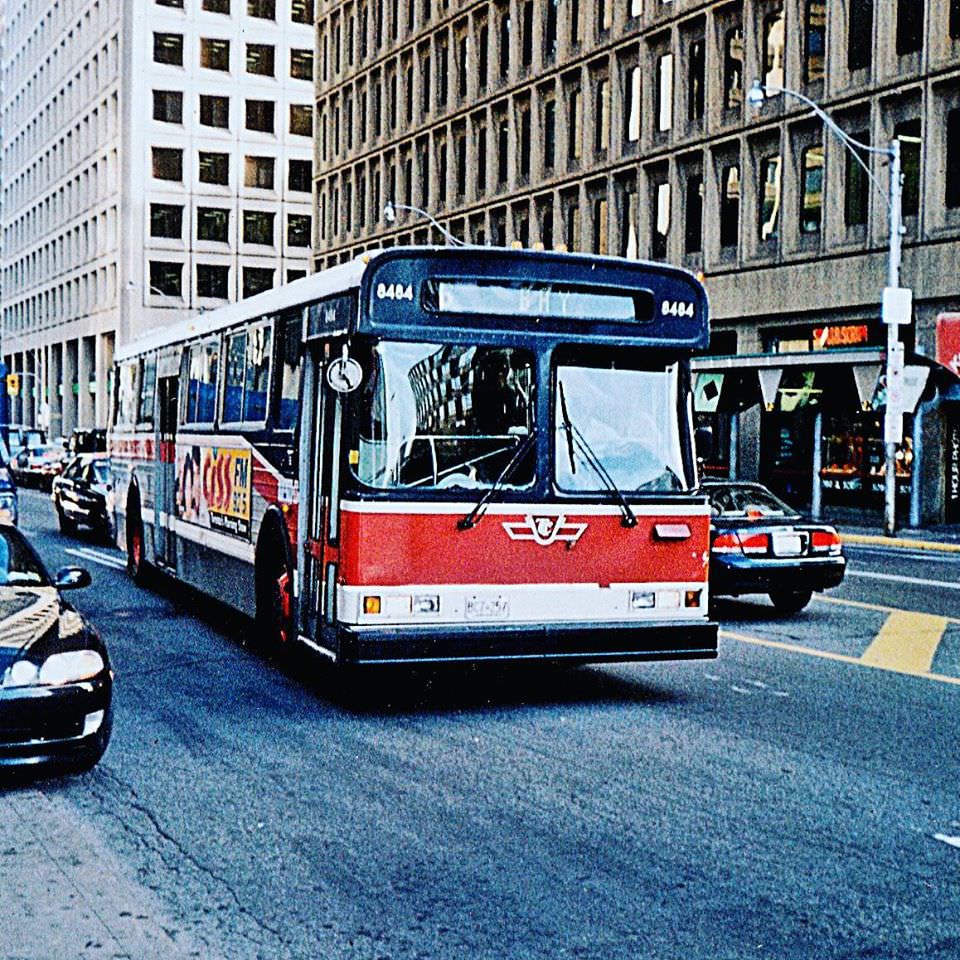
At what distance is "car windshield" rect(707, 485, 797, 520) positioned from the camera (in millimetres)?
16656

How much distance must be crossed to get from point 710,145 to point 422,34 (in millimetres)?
20351

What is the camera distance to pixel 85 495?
2825 cm

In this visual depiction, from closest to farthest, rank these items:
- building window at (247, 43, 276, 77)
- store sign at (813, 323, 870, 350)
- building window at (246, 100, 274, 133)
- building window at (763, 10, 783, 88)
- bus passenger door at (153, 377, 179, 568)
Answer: bus passenger door at (153, 377, 179, 568), store sign at (813, 323, 870, 350), building window at (763, 10, 783, 88), building window at (247, 43, 276, 77), building window at (246, 100, 274, 133)

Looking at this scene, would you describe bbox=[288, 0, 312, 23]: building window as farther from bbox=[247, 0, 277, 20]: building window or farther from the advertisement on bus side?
the advertisement on bus side

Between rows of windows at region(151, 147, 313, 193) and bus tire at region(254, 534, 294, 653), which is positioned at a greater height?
rows of windows at region(151, 147, 313, 193)

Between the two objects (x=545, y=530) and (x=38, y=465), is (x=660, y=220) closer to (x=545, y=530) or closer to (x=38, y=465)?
(x=38, y=465)

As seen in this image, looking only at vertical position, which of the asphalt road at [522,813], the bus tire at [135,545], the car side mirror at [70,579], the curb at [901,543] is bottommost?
the curb at [901,543]

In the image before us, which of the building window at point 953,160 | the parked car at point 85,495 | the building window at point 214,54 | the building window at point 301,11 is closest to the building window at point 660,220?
the building window at point 953,160

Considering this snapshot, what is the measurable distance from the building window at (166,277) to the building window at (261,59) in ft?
40.1

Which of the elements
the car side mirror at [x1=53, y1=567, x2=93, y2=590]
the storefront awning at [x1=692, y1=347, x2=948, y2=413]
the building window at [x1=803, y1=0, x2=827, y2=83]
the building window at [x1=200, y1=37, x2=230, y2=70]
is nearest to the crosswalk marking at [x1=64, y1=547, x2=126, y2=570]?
the car side mirror at [x1=53, y1=567, x2=93, y2=590]

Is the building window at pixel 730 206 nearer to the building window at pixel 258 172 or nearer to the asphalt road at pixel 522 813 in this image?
the asphalt road at pixel 522 813

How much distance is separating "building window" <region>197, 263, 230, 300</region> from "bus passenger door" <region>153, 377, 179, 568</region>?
73068mm

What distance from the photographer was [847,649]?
13.9 meters

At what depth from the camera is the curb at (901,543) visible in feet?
94.5
